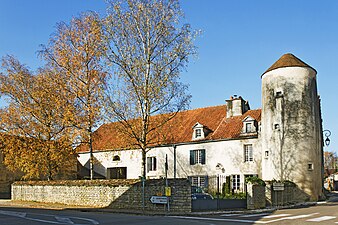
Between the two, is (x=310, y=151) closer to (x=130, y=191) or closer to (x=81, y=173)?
(x=130, y=191)

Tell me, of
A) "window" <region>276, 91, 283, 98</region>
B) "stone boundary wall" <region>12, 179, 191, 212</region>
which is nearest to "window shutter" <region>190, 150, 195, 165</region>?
"window" <region>276, 91, 283, 98</region>

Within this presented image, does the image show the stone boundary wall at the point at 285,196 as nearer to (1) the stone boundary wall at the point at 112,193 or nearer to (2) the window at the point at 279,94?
(2) the window at the point at 279,94

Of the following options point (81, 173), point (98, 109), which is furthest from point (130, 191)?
point (81, 173)

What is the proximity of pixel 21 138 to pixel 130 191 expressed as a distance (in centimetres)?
1135

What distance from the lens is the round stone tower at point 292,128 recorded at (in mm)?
33203

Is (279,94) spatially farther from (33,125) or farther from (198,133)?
(33,125)

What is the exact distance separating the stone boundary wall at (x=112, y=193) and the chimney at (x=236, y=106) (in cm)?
1845

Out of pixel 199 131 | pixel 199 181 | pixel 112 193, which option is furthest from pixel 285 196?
pixel 112 193

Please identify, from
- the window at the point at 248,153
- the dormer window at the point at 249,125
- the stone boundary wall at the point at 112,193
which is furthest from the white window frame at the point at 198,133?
the stone boundary wall at the point at 112,193

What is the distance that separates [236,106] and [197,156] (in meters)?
6.08

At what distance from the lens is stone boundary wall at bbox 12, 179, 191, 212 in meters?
21.7

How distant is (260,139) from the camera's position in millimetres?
36000

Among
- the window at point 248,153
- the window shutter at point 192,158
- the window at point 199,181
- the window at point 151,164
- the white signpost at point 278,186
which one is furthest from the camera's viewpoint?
the window at point 151,164

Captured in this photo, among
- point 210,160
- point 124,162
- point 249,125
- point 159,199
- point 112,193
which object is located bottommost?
point 159,199
